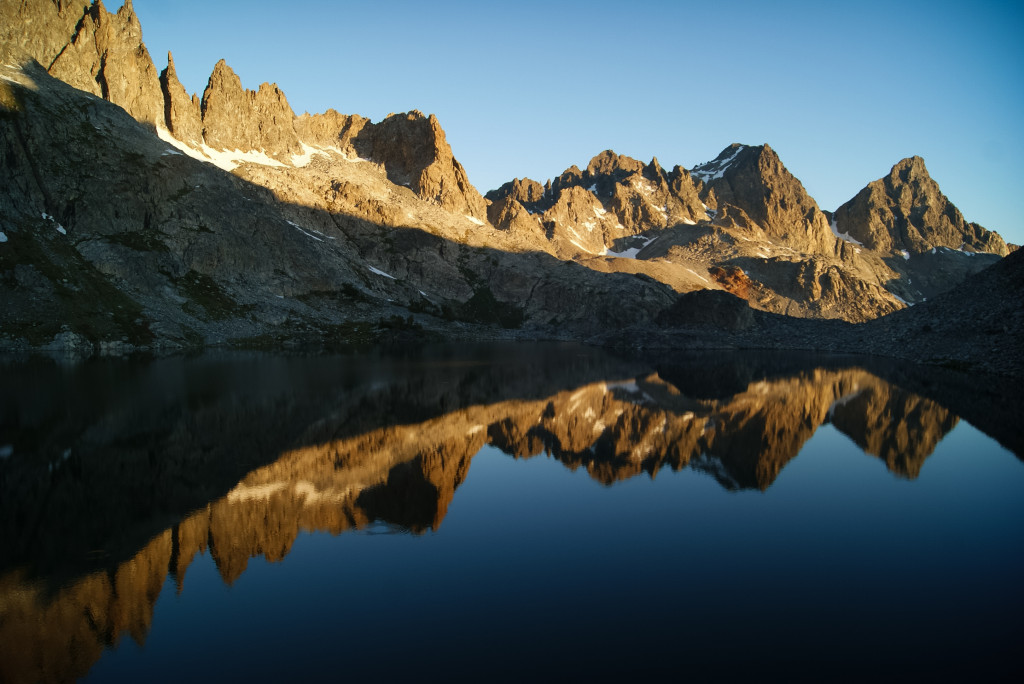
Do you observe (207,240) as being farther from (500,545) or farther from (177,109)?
(500,545)

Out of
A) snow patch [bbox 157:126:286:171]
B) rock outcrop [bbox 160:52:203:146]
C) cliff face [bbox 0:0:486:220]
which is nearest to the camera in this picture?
cliff face [bbox 0:0:486:220]

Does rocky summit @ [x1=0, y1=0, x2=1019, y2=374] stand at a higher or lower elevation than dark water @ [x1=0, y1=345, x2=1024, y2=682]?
higher

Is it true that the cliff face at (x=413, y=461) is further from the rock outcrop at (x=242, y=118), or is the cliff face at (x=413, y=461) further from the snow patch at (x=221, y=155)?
the rock outcrop at (x=242, y=118)

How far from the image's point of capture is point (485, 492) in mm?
22688

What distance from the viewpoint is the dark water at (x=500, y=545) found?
37.6 ft

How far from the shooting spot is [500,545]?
1731 cm

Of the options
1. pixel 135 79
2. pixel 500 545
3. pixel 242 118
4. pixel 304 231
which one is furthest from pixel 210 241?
pixel 500 545

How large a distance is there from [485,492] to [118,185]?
442 ft

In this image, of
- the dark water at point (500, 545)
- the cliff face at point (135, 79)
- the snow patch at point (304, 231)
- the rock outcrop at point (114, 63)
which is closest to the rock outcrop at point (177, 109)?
the cliff face at point (135, 79)

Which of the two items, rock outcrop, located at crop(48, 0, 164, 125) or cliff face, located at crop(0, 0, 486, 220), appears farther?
rock outcrop, located at crop(48, 0, 164, 125)

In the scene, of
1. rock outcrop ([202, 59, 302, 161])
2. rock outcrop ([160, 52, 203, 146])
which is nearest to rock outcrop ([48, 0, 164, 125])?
rock outcrop ([160, 52, 203, 146])

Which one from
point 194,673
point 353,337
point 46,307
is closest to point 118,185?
point 46,307

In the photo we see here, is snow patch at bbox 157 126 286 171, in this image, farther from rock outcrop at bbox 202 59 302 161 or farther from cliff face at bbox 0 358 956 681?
cliff face at bbox 0 358 956 681

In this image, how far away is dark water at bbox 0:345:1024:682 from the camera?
1145 centimetres
